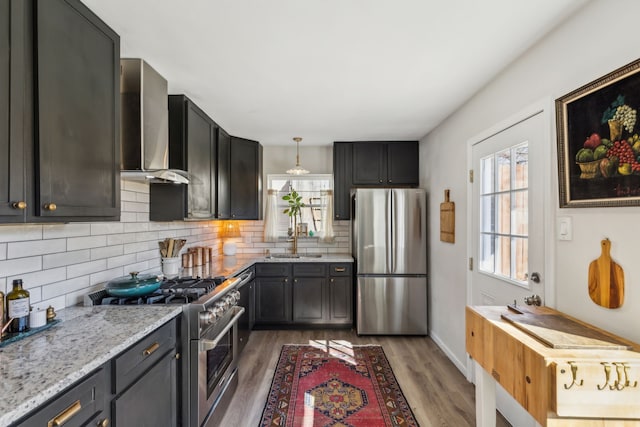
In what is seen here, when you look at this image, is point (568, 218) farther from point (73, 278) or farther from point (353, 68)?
point (73, 278)

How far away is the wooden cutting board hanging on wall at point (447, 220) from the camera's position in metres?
3.11

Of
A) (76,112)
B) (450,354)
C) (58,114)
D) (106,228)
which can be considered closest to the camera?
(58,114)

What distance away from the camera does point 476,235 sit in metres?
2.66

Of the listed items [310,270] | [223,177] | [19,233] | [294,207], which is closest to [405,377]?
[310,270]

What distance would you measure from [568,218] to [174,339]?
2181 millimetres

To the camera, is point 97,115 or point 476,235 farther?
point 476,235

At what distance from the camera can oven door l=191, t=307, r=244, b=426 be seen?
1.89m

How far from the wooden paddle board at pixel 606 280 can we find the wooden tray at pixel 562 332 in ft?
0.46

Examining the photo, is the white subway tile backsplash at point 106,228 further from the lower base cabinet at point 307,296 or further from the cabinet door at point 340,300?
the cabinet door at point 340,300

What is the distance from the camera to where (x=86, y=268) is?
1.94 meters

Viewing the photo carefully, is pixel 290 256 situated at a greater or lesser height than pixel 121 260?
lesser

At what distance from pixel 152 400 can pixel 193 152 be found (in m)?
1.89

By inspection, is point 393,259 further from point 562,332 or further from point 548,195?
point 562,332

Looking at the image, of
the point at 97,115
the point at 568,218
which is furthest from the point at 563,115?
the point at 97,115
